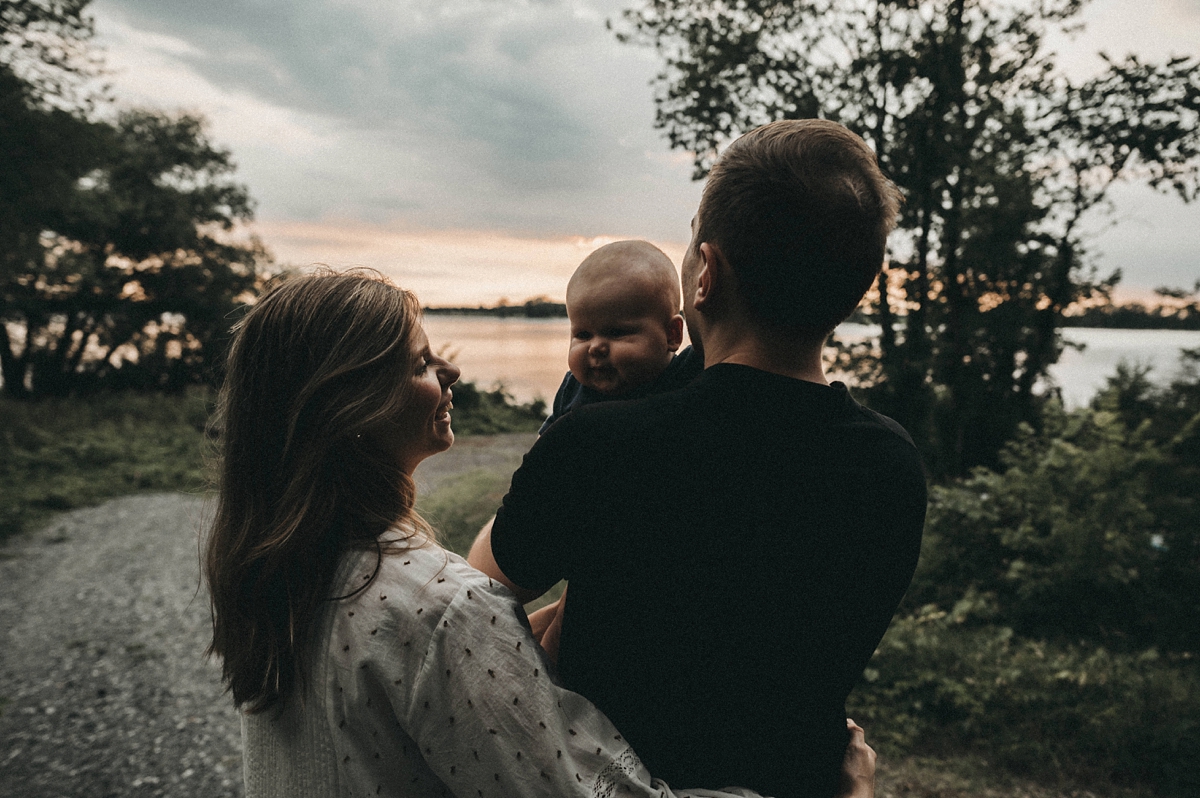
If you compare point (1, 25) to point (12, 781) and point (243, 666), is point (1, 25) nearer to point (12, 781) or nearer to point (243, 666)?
point (12, 781)

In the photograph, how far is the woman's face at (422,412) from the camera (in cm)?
136

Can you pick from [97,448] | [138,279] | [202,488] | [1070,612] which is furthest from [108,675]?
[138,279]

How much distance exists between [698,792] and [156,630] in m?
7.92

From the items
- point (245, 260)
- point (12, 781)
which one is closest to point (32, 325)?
point (245, 260)

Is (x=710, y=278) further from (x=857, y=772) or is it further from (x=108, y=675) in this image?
(x=108, y=675)

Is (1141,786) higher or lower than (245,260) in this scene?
lower

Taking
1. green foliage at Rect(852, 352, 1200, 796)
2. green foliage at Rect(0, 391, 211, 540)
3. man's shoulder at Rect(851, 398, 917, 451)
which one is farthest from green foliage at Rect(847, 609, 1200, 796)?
green foliage at Rect(0, 391, 211, 540)

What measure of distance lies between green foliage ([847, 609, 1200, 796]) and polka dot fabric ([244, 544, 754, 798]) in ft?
14.6

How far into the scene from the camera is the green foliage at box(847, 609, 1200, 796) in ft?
13.9

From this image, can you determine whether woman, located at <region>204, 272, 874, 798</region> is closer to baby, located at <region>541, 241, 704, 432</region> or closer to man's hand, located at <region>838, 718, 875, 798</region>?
man's hand, located at <region>838, 718, 875, 798</region>

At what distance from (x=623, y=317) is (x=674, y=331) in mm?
150

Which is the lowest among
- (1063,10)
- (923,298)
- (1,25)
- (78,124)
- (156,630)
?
(156,630)

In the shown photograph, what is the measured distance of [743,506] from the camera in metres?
1.08

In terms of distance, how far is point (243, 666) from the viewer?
1229mm
